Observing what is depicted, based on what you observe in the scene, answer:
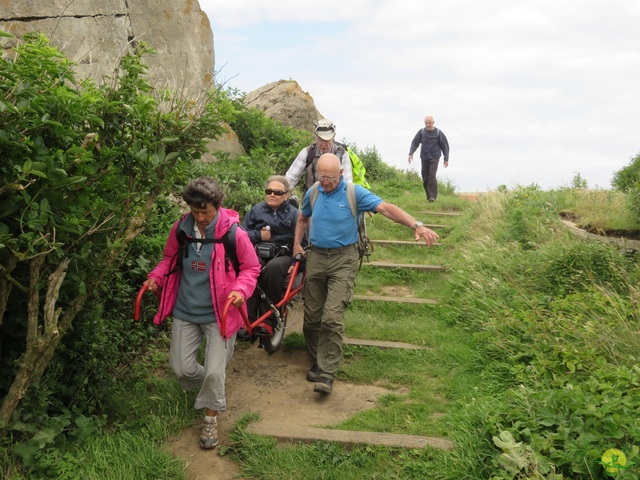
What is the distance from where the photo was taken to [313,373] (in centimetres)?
620

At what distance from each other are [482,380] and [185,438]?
2698 mm

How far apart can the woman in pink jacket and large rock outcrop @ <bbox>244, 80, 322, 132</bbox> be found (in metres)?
11.9

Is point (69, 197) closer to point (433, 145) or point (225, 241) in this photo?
point (225, 241)

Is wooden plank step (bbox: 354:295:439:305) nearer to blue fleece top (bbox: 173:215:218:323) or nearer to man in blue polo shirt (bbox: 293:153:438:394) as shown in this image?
man in blue polo shirt (bbox: 293:153:438:394)

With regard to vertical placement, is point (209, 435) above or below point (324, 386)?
below

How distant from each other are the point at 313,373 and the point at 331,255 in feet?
3.96

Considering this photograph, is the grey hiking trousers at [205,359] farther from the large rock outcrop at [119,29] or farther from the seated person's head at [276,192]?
the large rock outcrop at [119,29]


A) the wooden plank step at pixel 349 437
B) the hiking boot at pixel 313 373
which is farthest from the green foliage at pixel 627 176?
the wooden plank step at pixel 349 437

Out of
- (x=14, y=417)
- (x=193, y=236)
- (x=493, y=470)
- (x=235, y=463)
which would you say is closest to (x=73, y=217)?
(x=193, y=236)

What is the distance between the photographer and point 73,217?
3820 millimetres

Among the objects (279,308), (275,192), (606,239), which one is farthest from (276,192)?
(606,239)

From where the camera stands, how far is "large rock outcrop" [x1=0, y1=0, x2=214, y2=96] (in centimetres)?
905

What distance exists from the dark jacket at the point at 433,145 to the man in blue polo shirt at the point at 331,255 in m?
10.0

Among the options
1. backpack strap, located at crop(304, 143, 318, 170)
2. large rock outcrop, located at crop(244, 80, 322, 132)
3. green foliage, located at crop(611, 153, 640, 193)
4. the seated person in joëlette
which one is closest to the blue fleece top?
the seated person in joëlette
